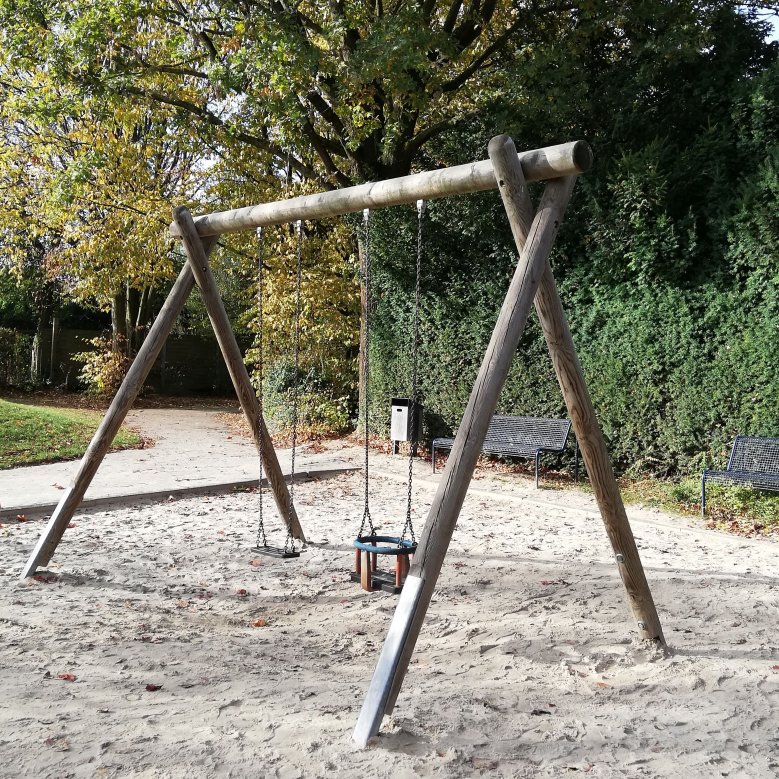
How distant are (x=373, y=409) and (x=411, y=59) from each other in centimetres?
556

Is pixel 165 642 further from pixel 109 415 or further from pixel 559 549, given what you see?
pixel 559 549

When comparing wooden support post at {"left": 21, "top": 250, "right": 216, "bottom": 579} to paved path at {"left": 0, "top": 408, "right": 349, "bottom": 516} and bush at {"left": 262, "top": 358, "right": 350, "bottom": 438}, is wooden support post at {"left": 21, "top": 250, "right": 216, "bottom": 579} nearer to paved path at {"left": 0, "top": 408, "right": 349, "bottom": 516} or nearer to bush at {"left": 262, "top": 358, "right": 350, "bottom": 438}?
paved path at {"left": 0, "top": 408, "right": 349, "bottom": 516}

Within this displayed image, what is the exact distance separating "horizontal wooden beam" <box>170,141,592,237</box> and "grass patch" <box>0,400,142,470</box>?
6.35 metres

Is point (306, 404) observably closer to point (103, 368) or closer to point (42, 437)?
point (42, 437)

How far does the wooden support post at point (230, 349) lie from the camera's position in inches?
210

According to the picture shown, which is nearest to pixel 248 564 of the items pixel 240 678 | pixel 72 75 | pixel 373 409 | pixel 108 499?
pixel 240 678

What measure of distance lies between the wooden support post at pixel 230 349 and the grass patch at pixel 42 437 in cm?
550

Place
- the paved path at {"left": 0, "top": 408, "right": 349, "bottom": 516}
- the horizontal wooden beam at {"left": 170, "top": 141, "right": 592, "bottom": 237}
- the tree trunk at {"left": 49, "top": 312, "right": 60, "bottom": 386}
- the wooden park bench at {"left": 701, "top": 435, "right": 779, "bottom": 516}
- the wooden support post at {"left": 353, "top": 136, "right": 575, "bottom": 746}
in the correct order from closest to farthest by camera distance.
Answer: the wooden support post at {"left": 353, "top": 136, "right": 575, "bottom": 746}
the horizontal wooden beam at {"left": 170, "top": 141, "right": 592, "bottom": 237}
the wooden park bench at {"left": 701, "top": 435, "right": 779, "bottom": 516}
the paved path at {"left": 0, "top": 408, "right": 349, "bottom": 516}
the tree trunk at {"left": 49, "top": 312, "right": 60, "bottom": 386}

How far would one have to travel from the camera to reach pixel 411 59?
8977mm

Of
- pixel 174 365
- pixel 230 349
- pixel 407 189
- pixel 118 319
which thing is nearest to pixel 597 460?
pixel 407 189

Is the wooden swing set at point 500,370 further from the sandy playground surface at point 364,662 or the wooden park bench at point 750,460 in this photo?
the wooden park bench at point 750,460

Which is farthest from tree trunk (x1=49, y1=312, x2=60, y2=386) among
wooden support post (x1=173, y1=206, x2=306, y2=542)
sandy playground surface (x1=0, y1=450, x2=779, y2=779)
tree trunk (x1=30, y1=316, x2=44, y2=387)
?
wooden support post (x1=173, y1=206, x2=306, y2=542)

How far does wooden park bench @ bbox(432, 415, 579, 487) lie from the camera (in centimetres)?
923

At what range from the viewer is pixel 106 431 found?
524 centimetres
